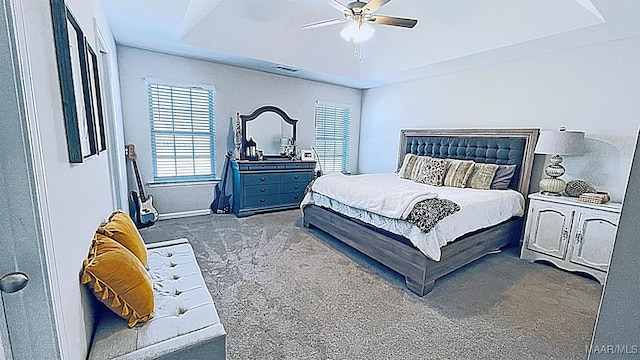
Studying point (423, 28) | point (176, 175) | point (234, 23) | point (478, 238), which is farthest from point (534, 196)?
point (176, 175)

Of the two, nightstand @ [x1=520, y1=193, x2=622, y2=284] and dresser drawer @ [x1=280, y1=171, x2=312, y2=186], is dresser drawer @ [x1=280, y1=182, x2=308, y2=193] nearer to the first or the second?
dresser drawer @ [x1=280, y1=171, x2=312, y2=186]

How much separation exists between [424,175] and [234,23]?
3338 mm

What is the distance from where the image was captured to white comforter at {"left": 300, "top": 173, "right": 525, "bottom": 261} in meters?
2.43

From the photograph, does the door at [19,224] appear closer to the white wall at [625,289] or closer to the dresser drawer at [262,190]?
the white wall at [625,289]

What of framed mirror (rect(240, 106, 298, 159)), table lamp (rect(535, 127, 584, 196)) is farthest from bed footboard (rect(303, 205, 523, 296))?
framed mirror (rect(240, 106, 298, 159))

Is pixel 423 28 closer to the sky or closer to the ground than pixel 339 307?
closer to the sky

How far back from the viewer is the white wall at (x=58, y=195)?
33.1 inches

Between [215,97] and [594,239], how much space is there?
5.12 m

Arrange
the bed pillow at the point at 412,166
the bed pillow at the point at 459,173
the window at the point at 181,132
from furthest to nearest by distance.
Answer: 1. the bed pillow at the point at 412,166
2. the window at the point at 181,132
3. the bed pillow at the point at 459,173

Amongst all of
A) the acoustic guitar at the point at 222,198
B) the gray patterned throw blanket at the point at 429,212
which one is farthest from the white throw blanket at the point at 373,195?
the acoustic guitar at the point at 222,198

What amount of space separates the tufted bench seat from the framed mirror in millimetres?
3355

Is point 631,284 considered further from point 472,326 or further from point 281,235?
point 281,235

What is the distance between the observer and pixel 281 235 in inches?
148

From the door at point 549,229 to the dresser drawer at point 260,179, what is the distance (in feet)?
11.7
